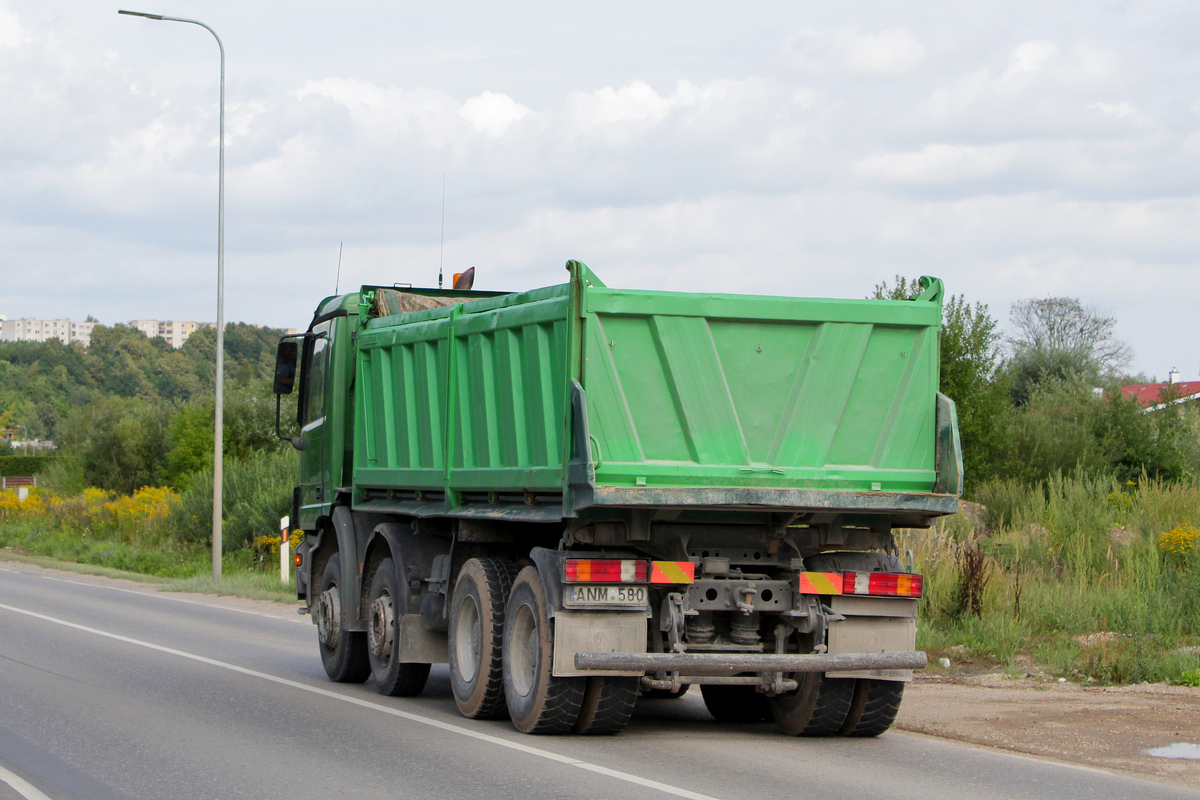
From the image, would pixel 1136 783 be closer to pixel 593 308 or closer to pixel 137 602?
pixel 593 308

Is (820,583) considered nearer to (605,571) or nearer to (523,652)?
(605,571)

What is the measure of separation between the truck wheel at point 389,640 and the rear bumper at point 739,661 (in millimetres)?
3060

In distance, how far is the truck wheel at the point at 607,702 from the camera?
8.98 metres

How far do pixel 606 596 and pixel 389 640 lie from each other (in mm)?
3326

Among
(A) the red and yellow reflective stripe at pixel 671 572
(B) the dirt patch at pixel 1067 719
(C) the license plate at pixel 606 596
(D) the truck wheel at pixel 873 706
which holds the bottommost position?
(B) the dirt patch at pixel 1067 719

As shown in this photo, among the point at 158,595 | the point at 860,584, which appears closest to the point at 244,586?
the point at 158,595

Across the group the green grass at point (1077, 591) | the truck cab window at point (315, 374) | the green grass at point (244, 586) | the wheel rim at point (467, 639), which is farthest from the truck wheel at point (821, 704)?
the green grass at point (244, 586)

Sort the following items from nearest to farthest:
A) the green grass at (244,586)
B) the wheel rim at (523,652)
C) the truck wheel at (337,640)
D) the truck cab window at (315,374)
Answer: the wheel rim at (523,652) → the truck wheel at (337,640) → the truck cab window at (315,374) → the green grass at (244,586)

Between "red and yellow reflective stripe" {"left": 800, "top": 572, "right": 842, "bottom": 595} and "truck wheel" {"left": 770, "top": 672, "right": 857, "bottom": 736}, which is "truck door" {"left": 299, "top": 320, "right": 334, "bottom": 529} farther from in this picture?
"red and yellow reflective stripe" {"left": 800, "top": 572, "right": 842, "bottom": 595}

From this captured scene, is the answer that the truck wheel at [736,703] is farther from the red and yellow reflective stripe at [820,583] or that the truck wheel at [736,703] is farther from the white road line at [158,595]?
the white road line at [158,595]

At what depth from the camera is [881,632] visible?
907 centimetres

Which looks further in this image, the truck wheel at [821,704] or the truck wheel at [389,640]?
the truck wheel at [389,640]

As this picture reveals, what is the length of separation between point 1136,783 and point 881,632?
182 centimetres

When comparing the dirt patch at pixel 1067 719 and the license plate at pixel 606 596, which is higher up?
the license plate at pixel 606 596
